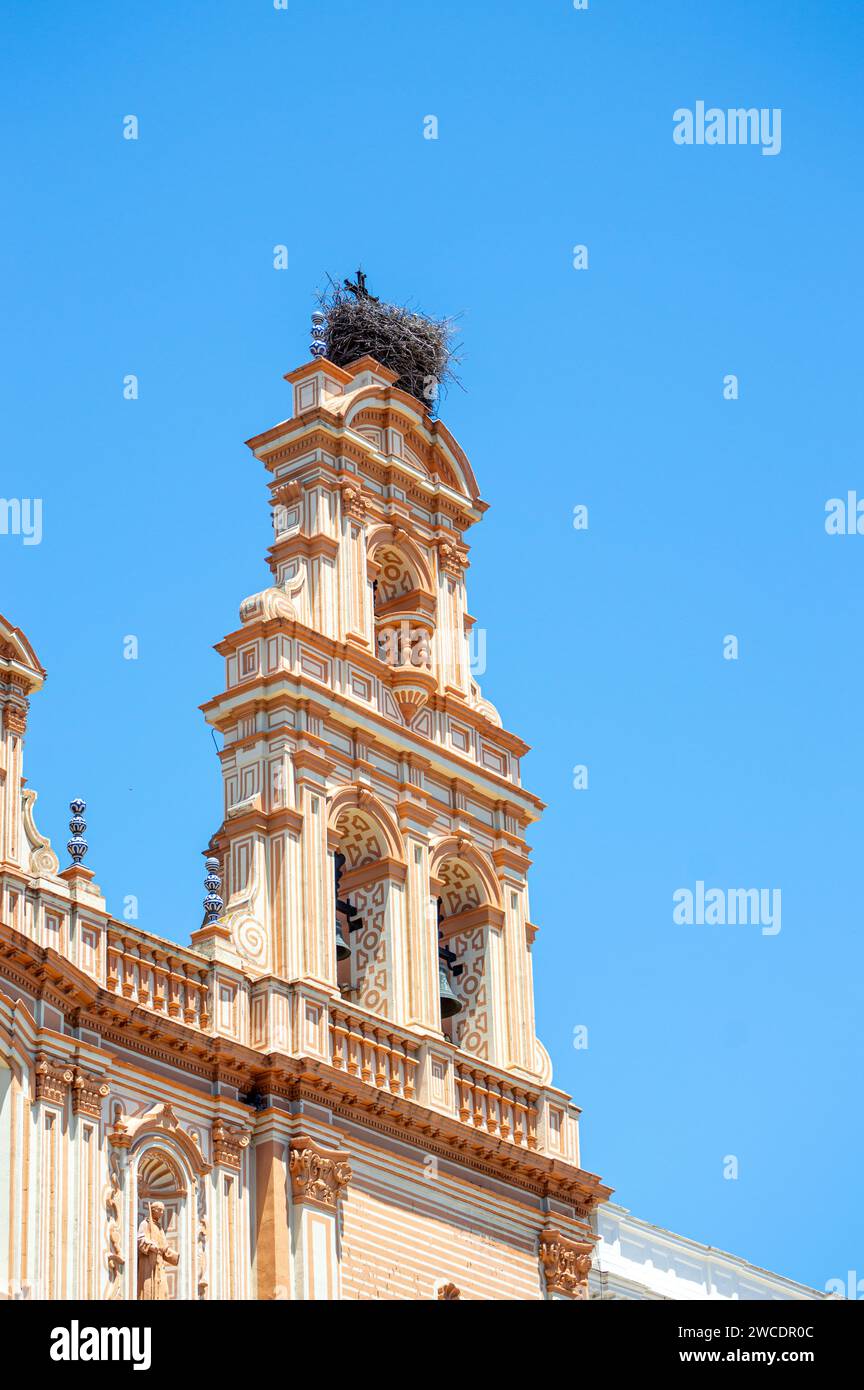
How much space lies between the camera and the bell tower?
35.3 m

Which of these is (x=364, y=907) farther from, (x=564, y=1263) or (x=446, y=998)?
(x=564, y=1263)

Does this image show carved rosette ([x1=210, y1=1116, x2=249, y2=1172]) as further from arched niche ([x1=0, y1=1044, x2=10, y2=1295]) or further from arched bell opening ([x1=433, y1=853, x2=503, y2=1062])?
arched bell opening ([x1=433, y1=853, x2=503, y2=1062])

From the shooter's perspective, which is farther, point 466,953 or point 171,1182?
point 466,953

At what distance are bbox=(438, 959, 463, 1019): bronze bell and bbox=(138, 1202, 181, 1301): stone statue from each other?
20.4 ft

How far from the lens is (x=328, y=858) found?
35.7m

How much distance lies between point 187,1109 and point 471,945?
660cm

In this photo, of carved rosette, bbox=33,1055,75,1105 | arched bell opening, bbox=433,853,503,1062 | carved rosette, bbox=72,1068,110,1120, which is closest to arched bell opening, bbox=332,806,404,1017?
arched bell opening, bbox=433,853,503,1062

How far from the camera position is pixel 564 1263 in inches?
1421

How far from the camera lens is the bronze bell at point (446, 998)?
1457 inches

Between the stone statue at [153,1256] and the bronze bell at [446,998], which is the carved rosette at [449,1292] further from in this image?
the bronze bell at [446,998]

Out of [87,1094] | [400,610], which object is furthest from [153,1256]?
[400,610]

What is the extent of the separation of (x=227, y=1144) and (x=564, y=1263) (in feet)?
18.2
